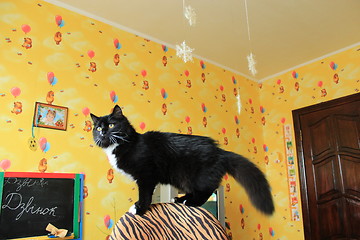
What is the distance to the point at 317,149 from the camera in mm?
3307

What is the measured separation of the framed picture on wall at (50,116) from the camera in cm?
214

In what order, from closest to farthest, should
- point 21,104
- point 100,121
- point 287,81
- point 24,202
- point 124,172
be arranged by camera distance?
1. point 124,172
2. point 100,121
3. point 24,202
4. point 21,104
5. point 287,81

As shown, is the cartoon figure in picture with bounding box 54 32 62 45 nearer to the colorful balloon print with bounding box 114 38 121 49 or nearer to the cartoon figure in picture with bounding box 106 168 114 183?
the colorful balloon print with bounding box 114 38 121 49

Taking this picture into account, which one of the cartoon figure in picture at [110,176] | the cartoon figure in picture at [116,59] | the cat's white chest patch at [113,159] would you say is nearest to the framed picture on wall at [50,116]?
the cartoon figure in picture at [110,176]

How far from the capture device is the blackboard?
1896 mm

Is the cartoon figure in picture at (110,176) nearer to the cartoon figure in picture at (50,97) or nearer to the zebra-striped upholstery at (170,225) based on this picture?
the cartoon figure in picture at (50,97)

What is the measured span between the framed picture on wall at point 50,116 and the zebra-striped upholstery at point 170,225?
1.47 metres

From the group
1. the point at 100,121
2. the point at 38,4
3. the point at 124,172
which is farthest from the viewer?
the point at 38,4

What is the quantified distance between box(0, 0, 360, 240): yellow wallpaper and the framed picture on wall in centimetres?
4

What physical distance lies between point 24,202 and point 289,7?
97.9 inches

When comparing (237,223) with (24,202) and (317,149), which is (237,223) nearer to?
(317,149)

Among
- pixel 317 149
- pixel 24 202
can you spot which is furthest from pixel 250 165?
pixel 317 149

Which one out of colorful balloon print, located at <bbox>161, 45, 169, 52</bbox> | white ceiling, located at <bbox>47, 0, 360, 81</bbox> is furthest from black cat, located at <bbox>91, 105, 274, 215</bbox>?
colorful balloon print, located at <bbox>161, 45, 169, 52</bbox>

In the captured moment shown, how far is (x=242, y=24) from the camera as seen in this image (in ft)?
8.96
